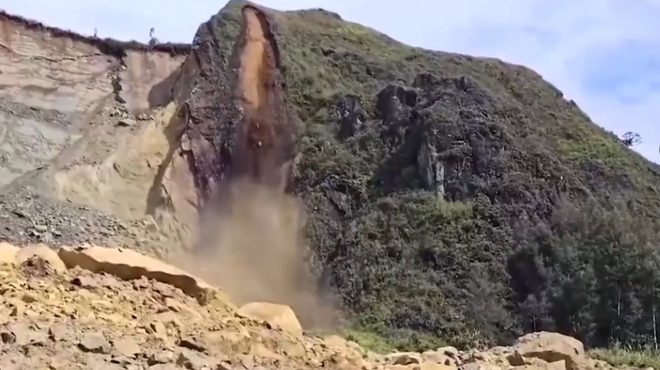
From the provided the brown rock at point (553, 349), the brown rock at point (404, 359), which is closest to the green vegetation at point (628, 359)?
the brown rock at point (553, 349)

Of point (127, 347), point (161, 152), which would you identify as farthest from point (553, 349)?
point (161, 152)

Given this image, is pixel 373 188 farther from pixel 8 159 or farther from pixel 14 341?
pixel 14 341

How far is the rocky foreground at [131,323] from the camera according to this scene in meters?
7.93

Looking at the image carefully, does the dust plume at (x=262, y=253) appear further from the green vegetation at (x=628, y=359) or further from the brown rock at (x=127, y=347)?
the brown rock at (x=127, y=347)

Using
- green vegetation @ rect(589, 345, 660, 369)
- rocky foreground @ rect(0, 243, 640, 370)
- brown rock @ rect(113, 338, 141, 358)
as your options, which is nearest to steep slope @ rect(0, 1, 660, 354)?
green vegetation @ rect(589, 345, 660, 369)

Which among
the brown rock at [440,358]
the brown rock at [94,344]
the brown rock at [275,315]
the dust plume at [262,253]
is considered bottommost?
the brown rock at [94,344]

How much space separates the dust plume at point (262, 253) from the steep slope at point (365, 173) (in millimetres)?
79

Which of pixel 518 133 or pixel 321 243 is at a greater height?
pixel 518 133

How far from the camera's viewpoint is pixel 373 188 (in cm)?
2977

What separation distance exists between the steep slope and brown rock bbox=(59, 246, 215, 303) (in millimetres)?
10453

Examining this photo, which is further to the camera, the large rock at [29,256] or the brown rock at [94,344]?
the large rock at [29,256]

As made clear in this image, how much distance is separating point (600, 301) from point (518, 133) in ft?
32.9

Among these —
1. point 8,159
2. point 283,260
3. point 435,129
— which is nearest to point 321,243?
point 283,260

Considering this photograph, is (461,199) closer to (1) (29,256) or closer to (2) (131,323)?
(1) (29,256)
